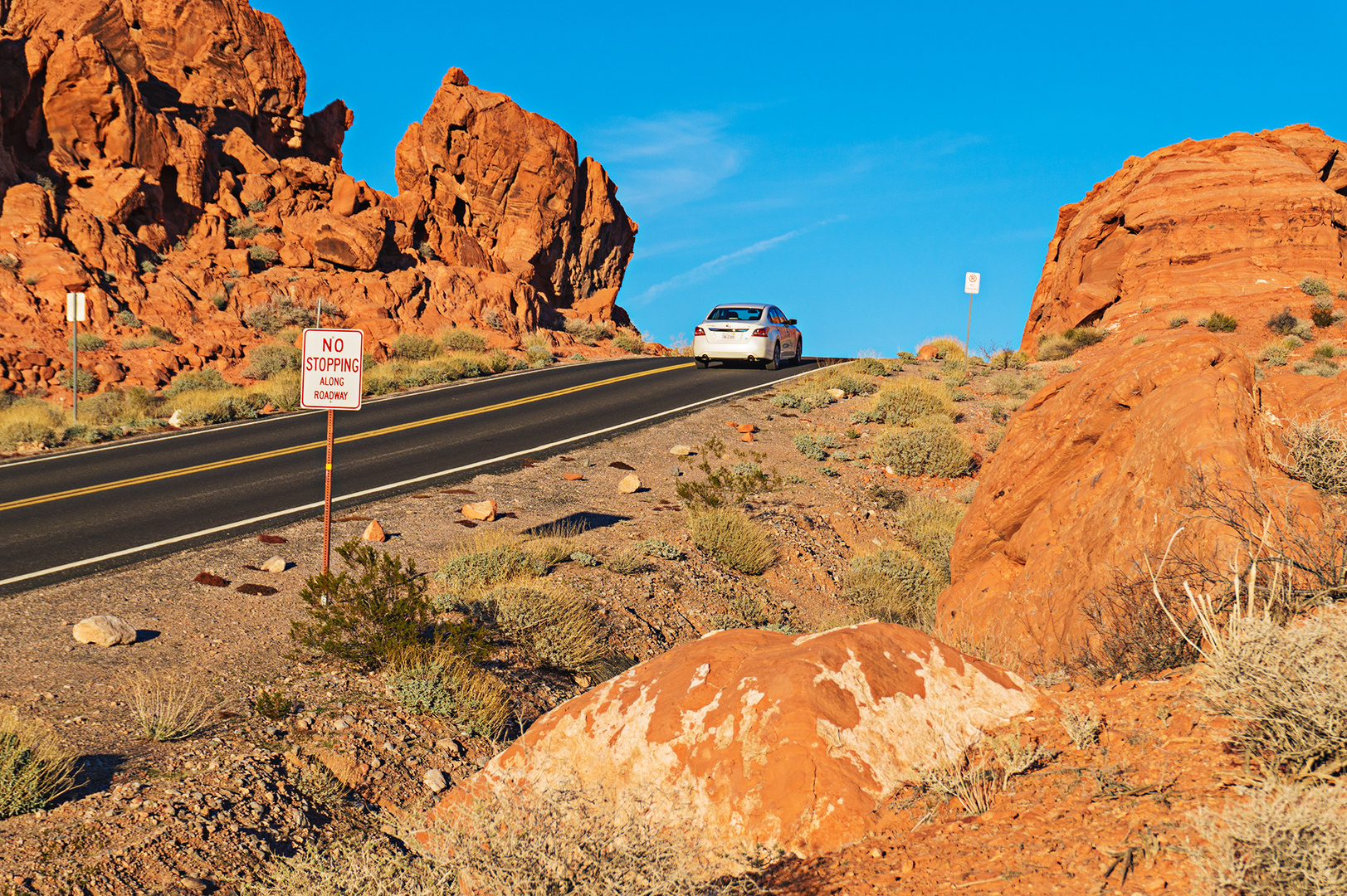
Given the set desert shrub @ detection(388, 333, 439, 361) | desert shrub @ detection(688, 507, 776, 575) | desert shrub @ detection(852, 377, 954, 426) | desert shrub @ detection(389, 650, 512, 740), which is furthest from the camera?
desert shrub @ detection(388, 333, 439, 361)

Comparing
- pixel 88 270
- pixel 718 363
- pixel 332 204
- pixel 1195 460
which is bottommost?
pixel 1195 460

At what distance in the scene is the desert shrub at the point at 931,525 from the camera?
11562 millimetres

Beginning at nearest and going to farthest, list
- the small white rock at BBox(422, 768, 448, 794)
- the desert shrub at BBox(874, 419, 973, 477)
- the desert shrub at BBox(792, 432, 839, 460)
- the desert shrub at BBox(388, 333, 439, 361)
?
the small white rock at BBox(422, 768, 448, 794), the desert shrub at BBox(874, 419, 973, 477), the desert shrub at BBox(792, 432, 839, 460), the desert shrub at BBox(388, 333, 439, 361)

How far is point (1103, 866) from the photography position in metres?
2.69

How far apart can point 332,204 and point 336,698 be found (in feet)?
116

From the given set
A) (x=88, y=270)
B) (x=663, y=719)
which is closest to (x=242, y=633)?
(x=663, y=719)

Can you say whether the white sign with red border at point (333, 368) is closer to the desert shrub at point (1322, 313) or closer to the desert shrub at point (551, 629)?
the desert shrub at point (551, 629)

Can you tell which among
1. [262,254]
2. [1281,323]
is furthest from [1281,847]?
[262,254]

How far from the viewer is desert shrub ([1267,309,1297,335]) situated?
77.2 feet

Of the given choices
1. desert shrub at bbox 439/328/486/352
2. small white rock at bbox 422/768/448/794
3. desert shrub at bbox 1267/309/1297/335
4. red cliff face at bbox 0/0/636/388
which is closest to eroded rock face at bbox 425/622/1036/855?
small white rock at bbox 422/768/448/794

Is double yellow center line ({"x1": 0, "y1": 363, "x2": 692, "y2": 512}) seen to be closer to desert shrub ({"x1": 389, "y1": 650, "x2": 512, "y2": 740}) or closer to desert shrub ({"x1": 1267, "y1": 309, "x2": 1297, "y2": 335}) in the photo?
desert shrub ({"x1": 389, "y1": 650, "x2": 512, "y2": 740})

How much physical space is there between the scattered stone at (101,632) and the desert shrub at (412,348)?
23.1m

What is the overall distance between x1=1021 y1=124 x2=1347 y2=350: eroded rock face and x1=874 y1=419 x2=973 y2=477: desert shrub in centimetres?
1587

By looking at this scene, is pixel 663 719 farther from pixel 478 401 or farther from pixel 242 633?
pixel 478 401
